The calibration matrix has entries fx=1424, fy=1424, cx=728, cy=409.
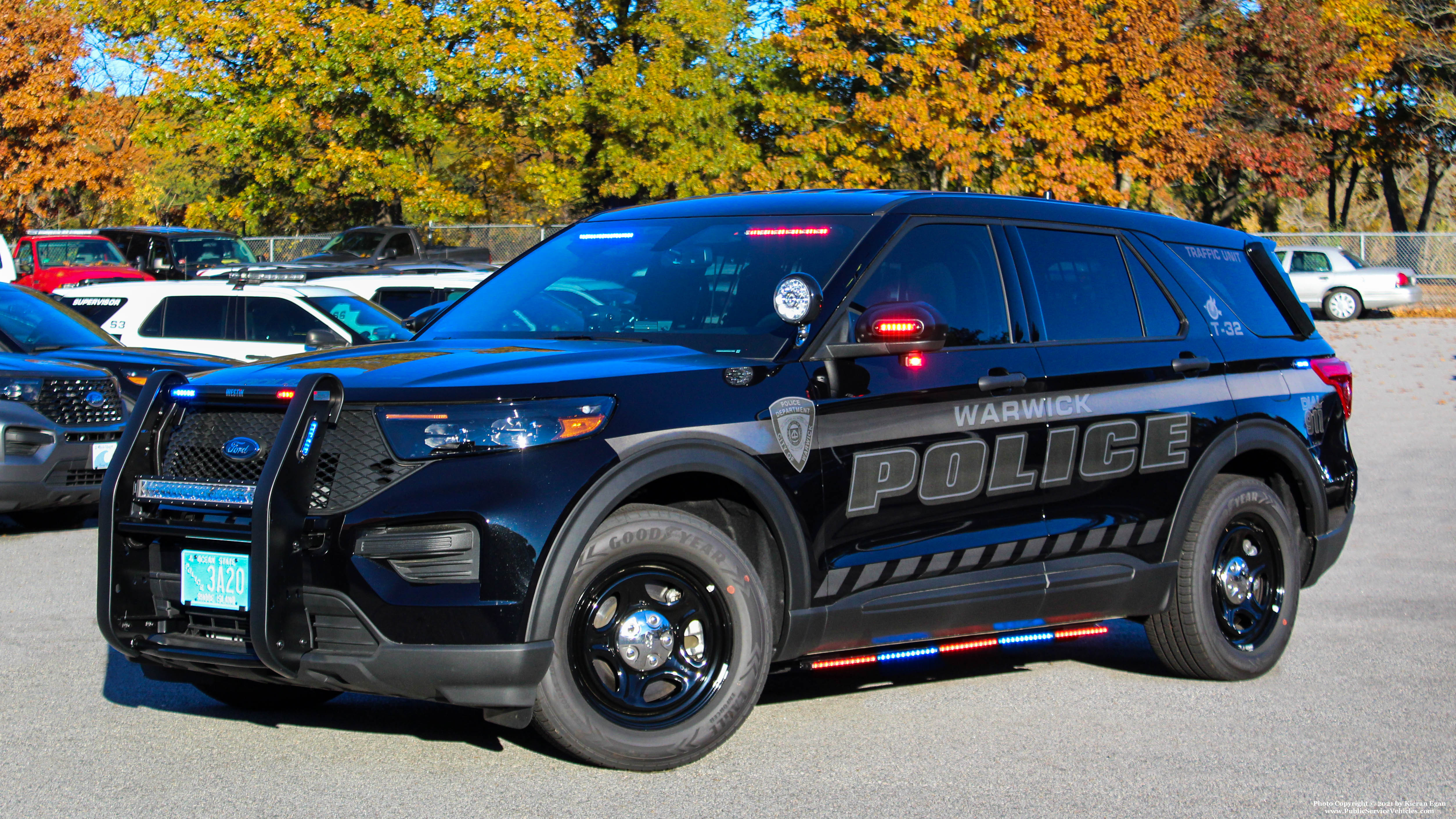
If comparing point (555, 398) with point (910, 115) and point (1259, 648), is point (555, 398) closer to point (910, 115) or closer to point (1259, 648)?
point (1259, 648)

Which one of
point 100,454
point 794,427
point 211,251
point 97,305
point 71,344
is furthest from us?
point 211,251

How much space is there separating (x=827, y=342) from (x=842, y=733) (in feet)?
4.46

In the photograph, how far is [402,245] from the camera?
25234 mm

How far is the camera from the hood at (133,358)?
9.66 m

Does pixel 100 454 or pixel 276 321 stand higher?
pixel 276 321

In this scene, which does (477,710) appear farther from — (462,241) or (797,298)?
(462,241)

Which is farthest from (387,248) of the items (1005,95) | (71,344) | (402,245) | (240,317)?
(71,344)

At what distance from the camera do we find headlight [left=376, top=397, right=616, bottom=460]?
3869mm

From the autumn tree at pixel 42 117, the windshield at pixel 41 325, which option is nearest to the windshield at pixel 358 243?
Answer: the autumn tree at pixel 42 117

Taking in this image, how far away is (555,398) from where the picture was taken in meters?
4.00

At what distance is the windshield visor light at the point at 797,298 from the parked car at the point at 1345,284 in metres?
30.9

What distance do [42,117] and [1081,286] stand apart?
32.6 meters

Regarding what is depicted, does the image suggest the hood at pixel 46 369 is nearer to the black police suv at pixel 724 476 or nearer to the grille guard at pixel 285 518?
the black police suv at pixel 724 476

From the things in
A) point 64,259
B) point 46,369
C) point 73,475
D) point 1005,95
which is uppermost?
point 1005,95
